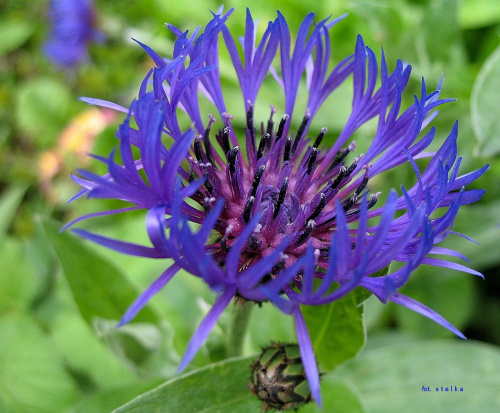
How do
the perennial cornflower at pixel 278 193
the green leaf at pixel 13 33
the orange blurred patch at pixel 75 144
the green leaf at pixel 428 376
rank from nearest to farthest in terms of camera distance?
the perennial cornflower at pixel 278 193
the green leaf at pixel 428 376
the orange blurred patch at pixel 75 144
the green leaf at pixel 13 33

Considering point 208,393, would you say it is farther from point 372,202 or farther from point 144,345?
point 372,202

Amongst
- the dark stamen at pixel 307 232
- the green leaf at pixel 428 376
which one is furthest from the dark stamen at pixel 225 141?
the green leaf at pixel 428 376

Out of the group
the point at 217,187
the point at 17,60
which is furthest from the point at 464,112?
the point at 17,60

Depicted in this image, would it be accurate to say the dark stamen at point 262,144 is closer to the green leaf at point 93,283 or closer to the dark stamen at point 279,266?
the dark stamen at point 279,266

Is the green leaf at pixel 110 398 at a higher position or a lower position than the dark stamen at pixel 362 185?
lower

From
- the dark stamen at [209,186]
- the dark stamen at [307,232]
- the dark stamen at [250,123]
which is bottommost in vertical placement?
the dark stamen at [307,232]

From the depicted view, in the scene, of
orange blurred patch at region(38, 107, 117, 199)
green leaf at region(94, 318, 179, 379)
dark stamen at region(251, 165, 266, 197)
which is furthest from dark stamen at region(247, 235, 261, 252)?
orange blurred patch at region(38, 107, 117, 199)
